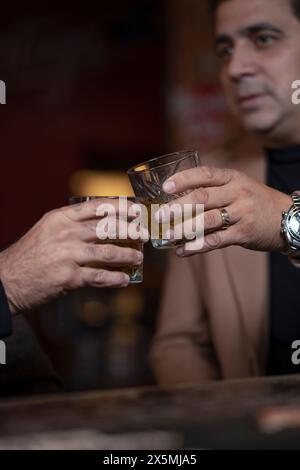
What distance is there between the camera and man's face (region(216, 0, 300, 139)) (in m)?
2.04

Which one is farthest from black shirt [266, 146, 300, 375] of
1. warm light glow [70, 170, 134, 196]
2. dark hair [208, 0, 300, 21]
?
warm light glow [70, 170, 134, 196]

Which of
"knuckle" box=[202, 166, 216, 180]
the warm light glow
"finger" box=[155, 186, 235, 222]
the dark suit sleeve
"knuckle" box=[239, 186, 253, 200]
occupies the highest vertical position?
the warm light glow

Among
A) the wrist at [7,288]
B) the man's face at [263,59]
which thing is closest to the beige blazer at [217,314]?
the man's face at [263,59]

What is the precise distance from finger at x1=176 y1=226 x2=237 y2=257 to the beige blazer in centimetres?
66

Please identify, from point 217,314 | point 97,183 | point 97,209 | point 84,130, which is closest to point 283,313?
point 217,314

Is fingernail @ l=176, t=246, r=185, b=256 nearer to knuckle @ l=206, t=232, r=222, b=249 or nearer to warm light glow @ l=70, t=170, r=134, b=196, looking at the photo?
knuckle @ l=206, t=232, r=222, b=249

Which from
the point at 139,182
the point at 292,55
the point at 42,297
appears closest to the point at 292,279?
the point at 292,55

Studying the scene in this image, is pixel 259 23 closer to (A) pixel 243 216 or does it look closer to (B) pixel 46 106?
(A) pixel 243 216

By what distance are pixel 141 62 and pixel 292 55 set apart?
497cm

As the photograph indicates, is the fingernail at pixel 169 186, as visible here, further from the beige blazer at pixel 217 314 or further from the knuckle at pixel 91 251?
the beige blazer at pixel 217 314

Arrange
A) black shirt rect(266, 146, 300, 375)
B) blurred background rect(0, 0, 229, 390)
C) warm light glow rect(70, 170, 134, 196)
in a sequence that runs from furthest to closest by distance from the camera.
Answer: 1. warm light glow rect(70, 170, 134, 196)
2. blurred background rect(0, 0, 229, 390)
3. black shirt rect(266, 146, 300, 375)

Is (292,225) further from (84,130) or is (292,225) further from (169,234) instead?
(84,130)

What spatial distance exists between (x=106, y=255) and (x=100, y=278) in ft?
0.15

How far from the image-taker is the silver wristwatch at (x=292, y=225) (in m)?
1.52
